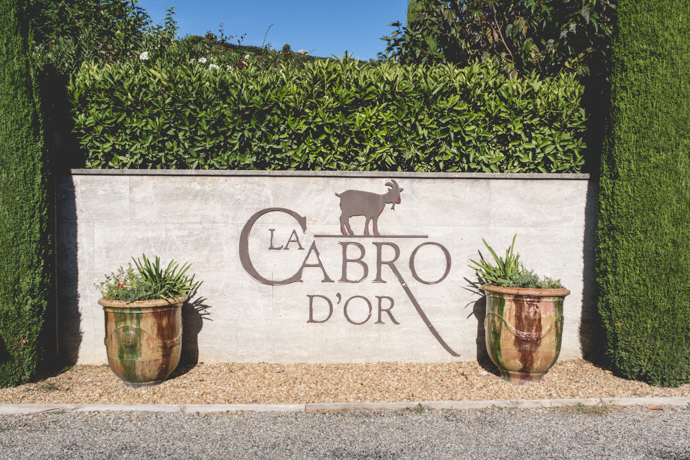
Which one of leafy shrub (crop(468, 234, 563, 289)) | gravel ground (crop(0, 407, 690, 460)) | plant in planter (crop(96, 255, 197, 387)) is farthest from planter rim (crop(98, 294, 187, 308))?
leafy shrub (crop(468, 234, 563, 289))

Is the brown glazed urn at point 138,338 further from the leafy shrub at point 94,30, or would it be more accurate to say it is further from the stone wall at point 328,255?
the leafy shrub at point 94,30

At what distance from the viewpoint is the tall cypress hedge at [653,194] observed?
4477 millimetres

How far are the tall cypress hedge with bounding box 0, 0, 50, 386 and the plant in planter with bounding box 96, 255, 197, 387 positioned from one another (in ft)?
2.50

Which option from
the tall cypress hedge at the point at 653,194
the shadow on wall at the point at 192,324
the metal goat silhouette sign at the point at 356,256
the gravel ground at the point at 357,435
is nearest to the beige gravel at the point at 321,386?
the shadow on wall at the point at 192,324

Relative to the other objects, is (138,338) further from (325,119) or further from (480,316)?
(480,316)

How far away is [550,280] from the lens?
4793 mm

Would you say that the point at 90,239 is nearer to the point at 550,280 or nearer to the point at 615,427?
the point at 550,280

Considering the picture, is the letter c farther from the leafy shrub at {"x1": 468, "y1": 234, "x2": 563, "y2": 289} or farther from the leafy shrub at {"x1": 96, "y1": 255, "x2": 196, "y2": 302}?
the leafy shrub at {"x1": 468, "y1": 234, "x2": 563, "y2": 289}

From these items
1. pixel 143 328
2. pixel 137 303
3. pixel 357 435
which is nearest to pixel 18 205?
pixel 137 303

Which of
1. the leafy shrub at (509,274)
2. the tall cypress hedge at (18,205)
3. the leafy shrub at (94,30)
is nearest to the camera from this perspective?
the tall cypress hedge at (18,205)

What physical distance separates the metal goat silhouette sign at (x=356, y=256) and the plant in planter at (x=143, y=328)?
37.3 inches

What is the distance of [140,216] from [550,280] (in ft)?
15.0

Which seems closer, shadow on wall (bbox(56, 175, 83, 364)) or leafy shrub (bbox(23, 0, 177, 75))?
shadow on wall (bbox(56, 175, 83, 364))

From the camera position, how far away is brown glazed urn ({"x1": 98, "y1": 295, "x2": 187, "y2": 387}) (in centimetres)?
434
